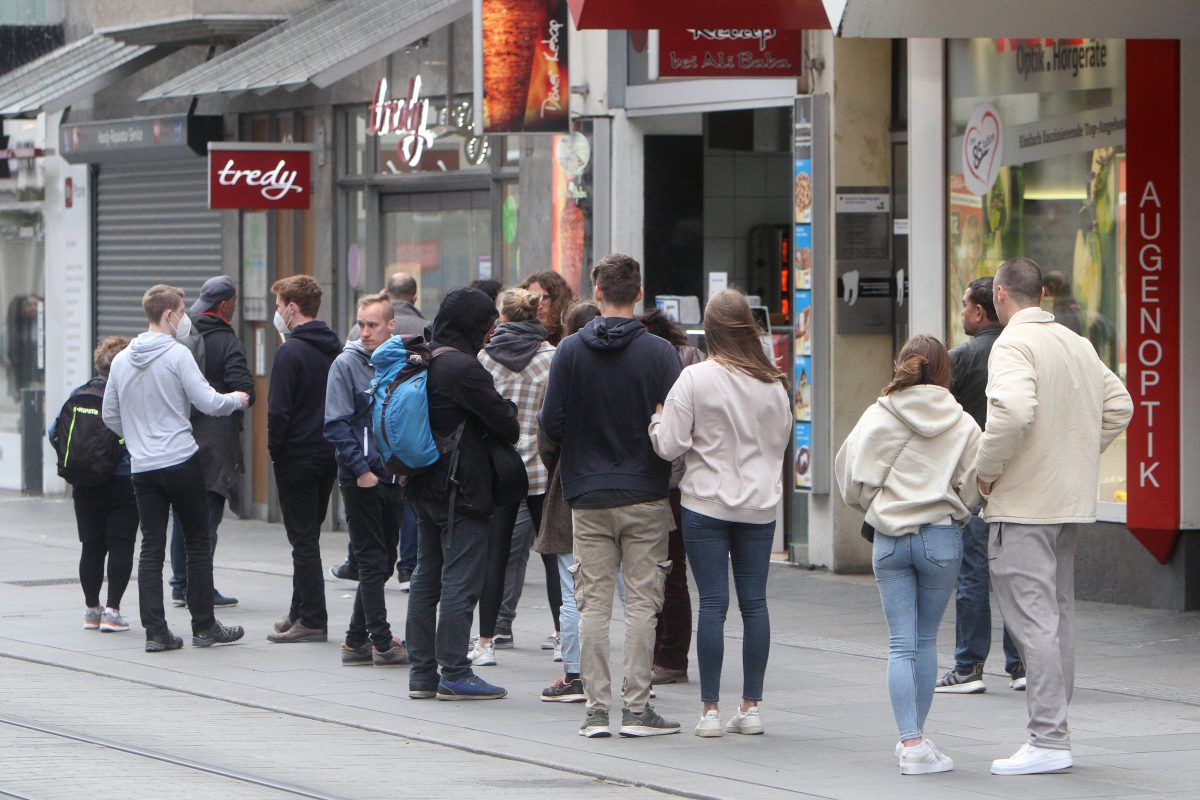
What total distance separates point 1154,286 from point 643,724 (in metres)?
4.79

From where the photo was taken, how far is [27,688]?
388 inches

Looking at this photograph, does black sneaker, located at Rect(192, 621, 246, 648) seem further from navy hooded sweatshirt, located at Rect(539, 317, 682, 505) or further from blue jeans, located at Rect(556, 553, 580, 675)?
navy hooded sweatshirt, located at Rect(539, 317, 682, 505)

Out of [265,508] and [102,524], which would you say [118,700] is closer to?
[102,524]

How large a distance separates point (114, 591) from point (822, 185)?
5287 mm

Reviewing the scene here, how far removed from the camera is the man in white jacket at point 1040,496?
7590 mm

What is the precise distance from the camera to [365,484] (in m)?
10.2

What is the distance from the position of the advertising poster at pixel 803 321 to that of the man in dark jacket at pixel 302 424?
404 cm

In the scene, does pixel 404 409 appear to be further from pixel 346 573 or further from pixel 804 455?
pixel 804 455

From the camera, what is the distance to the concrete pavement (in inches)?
299

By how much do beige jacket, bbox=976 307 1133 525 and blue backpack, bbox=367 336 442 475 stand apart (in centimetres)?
263

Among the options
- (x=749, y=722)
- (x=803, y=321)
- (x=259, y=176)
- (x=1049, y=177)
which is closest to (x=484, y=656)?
(x=749, y=722)

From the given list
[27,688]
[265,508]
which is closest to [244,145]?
[265,508]

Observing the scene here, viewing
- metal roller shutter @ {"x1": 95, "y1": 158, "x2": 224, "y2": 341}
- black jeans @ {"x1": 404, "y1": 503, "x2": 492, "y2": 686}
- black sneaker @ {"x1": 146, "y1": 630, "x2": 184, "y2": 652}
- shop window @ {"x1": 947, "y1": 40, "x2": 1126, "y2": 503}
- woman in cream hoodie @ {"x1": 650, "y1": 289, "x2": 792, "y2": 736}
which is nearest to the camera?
woman in cream hoodie @ {"x1": 650, "y1": 289, "x2": 792, "y2": 736}

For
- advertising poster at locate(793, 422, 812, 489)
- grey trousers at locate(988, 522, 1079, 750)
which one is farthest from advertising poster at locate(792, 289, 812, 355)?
grey trousers at locate(988, 522, 1079, 750)
